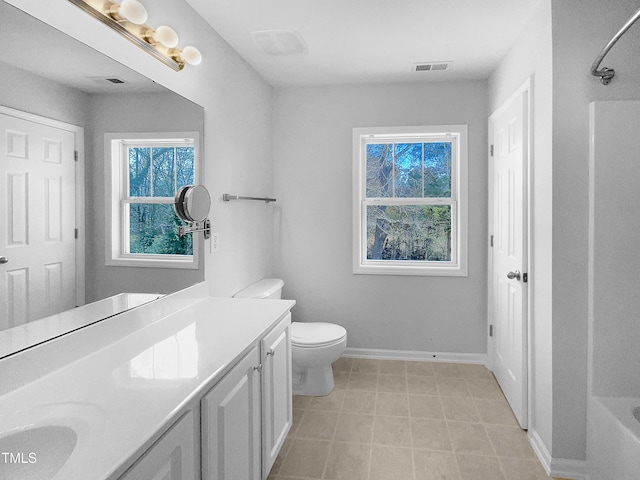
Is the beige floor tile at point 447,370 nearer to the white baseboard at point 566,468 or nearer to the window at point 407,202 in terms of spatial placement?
the window at point 407,202

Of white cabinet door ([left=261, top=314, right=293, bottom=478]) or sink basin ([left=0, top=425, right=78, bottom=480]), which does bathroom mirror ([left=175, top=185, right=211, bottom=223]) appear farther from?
sink basin ([left=0, top=425, right=78, bottom=480])

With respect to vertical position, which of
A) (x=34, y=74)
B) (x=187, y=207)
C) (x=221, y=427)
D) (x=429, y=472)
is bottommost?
(x=429, y=472)

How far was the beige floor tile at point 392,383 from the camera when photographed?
3028 millimetres

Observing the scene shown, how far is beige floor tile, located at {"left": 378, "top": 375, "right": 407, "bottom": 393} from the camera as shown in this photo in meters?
3.03

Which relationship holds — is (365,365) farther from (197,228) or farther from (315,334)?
(197,228)

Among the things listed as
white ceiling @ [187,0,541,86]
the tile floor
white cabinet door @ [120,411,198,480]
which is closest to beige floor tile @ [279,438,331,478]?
the tile floor

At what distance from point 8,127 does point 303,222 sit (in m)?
2.61

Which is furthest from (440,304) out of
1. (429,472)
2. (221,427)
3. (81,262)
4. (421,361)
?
(81,262)

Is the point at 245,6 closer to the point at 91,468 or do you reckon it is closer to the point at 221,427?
the point at 221,427

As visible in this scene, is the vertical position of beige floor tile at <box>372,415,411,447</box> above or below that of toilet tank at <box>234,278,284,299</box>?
below

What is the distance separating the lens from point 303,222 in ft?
12.0

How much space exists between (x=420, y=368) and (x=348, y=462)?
142 centimetres

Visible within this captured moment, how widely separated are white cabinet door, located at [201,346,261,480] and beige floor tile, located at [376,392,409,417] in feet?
3.84

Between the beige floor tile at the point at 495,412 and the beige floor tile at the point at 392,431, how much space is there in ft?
1.66
